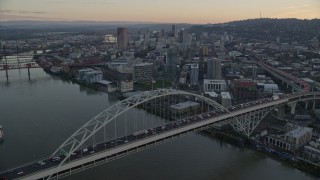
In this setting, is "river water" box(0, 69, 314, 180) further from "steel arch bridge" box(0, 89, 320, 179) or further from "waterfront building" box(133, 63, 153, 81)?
"waterfront building" box(133, 63, 153, 81)

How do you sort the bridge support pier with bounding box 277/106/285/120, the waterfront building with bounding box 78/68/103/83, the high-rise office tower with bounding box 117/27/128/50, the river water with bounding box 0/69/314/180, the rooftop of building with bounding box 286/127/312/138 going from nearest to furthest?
the river water with bounding box 0/69/314/180 < the rooftop of building with bounding box 286/127/312/138 < the bridge support pier with bounding box 277/106/285/120 < the waterfront building with bounding box 78/68/103/83 < the high-rise office tower with bounding box 117/27/128/50

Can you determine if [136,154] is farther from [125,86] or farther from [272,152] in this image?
[125,86]

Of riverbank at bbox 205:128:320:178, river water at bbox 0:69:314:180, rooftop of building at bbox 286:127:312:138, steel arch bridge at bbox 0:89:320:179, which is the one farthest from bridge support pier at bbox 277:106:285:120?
river water at bbox 0:69:314:180

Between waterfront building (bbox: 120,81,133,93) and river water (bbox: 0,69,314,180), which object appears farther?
waterfront building (bbox: 120,81,133,93)

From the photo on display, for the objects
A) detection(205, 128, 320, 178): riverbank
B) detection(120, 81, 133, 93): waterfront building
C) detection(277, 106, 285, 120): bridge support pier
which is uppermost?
detection(120, 81, 133, 93): waterfront building

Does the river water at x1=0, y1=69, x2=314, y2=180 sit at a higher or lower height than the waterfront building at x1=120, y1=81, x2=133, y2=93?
lower

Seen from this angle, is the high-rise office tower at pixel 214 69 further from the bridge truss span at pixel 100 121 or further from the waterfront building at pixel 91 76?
the bridge truss span at pixel 100 121

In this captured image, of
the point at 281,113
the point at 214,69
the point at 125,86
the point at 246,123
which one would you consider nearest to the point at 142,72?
the point at 125,86

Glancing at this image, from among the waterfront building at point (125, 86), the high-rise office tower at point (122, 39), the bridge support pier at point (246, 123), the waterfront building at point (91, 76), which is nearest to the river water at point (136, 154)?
the bridge support pier at point (246, 123)
